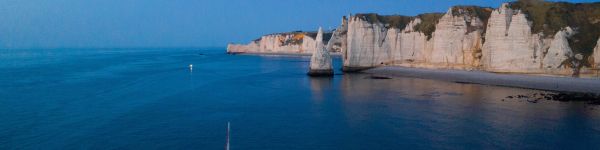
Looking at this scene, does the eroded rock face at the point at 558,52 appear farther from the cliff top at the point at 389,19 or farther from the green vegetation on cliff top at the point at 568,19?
the cliff top at the point at 389,19

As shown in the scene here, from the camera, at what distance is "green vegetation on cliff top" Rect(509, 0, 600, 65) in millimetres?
35844

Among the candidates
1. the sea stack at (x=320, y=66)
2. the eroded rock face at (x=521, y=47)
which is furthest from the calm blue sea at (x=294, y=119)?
the sea stack at (x=320, y=66)

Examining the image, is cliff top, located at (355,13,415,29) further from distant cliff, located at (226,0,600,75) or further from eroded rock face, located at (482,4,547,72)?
eroded rock face, located at (482,4,547,72)

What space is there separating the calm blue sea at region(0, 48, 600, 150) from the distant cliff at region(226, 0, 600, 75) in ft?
14.6

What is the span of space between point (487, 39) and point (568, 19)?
253 inches

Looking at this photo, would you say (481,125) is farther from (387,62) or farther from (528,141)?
(387,62)

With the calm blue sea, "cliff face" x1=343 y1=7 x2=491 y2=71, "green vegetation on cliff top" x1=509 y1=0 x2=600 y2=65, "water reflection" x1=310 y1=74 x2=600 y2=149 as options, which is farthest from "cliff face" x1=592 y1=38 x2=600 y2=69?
"cliff face" x1=343 y1=7 x2=491 y2=71

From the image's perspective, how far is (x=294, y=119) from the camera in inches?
910

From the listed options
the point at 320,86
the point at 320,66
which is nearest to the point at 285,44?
the point at 320,66

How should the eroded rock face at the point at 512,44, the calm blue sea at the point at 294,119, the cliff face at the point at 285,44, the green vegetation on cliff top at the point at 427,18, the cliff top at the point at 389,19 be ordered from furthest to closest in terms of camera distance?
1. the cliff face at the point at 285,44
2. the cliff top at the point at 389,19
3. the green vegetation on cliff top at the point at 427,18
4. the eroded rock face at the point at 512,44
5. the calm blue sea at the point at 294,119

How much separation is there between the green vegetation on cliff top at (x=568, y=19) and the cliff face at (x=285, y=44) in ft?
299

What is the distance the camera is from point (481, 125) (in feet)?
69.1

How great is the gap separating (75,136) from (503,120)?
18.7 m

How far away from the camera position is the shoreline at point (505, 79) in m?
32.5
